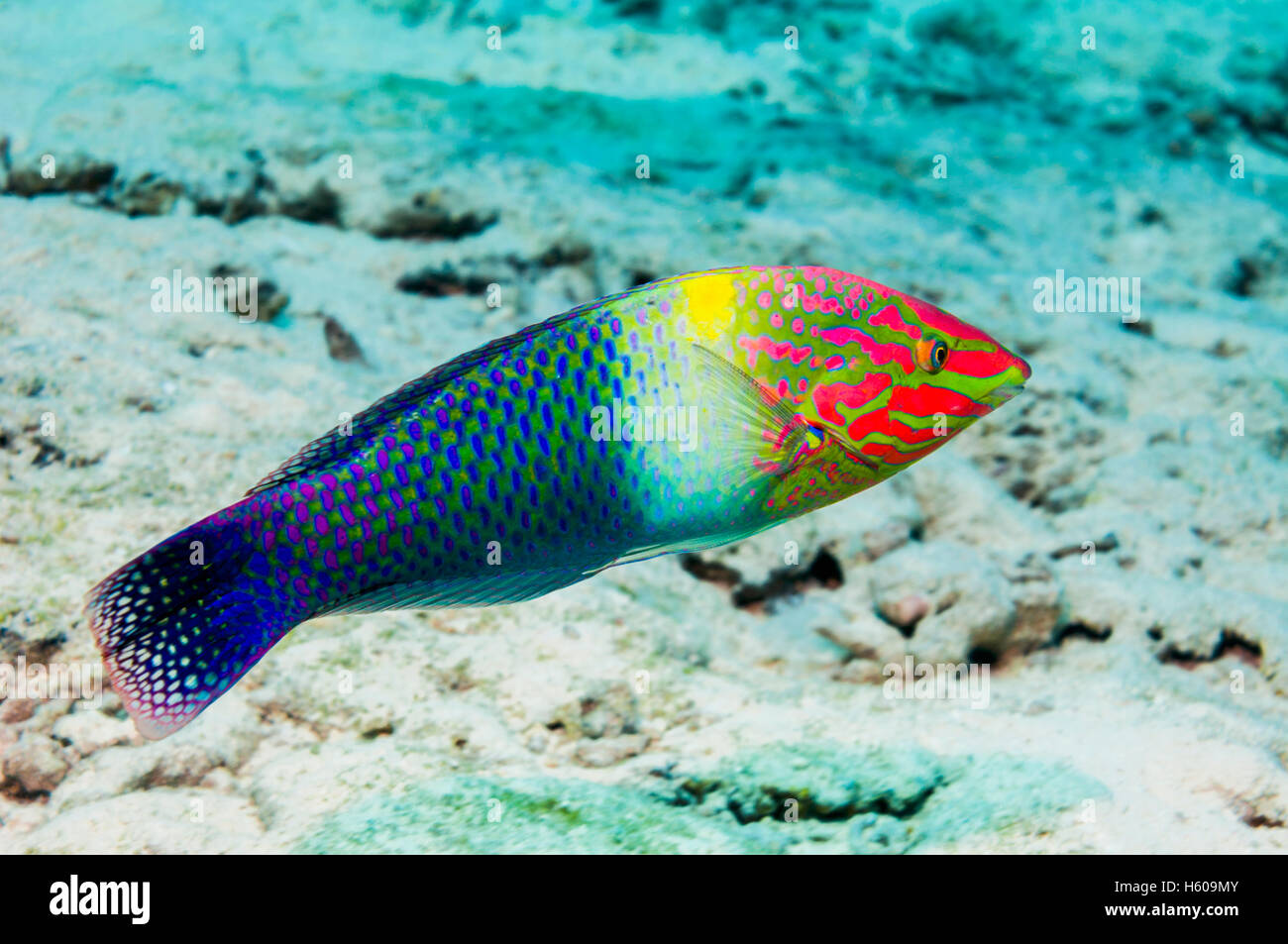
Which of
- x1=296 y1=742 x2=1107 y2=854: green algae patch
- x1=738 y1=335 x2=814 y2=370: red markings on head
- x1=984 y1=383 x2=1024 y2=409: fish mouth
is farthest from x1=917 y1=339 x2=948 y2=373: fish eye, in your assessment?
x1=296 y1=742 x2=1107 y2=854: green algae patch

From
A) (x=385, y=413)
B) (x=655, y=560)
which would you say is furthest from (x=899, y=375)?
(x=655, y=560)

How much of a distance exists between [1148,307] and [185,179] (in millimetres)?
6420

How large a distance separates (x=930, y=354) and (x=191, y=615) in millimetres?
1647

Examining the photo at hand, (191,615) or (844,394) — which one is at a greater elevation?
(844,394)

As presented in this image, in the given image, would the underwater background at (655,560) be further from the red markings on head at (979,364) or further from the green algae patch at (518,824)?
the red markings on head at (979,364)

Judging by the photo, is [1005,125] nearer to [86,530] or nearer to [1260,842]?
[1260,842]

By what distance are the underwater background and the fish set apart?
895mm

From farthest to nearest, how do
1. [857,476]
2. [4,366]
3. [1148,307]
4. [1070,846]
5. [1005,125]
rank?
[1005,125] < [1148,307] < [4,366] < [1070,846] < [857,476]

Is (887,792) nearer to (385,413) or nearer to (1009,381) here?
(1009,381)

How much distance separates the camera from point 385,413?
1.83 metres

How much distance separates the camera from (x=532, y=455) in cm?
177

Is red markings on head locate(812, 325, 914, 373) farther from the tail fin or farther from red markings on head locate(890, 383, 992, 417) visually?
the tail fin

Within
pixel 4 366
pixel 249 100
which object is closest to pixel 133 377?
pixel 4 366

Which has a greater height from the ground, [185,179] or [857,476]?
[185,179]
